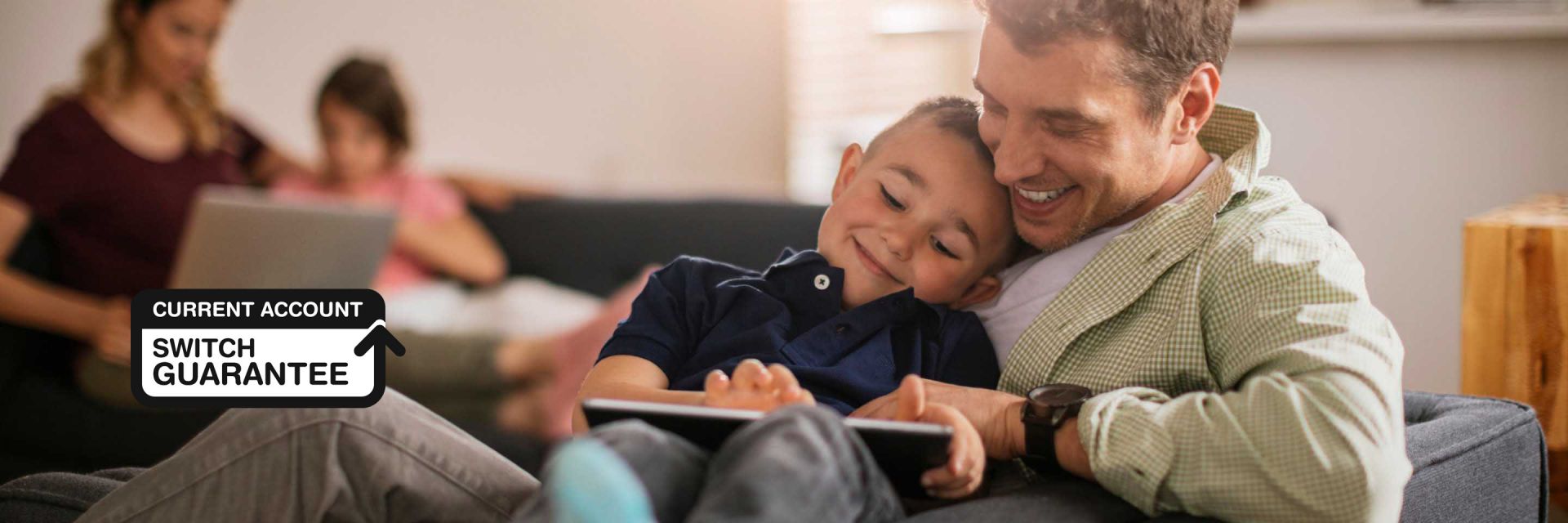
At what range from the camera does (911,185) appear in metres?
1.45

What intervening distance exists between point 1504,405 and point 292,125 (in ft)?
14.1

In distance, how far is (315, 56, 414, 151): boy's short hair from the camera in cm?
335

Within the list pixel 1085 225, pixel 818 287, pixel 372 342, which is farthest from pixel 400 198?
pixel 1085 225

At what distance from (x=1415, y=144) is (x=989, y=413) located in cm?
245

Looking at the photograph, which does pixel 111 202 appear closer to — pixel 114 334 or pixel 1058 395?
pixel 114 334

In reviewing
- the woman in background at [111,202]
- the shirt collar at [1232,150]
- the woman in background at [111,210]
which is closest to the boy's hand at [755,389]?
the shirt collar at [1232,150]

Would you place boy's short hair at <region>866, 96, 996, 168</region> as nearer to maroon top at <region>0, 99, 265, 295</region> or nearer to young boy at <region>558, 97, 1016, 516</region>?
young boy at <region>558, 97, 1016, 516</region>

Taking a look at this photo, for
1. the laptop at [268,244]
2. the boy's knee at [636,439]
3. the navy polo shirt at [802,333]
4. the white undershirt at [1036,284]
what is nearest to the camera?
the boy's knee at [636,439]

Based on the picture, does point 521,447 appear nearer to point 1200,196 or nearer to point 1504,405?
point 1200,196

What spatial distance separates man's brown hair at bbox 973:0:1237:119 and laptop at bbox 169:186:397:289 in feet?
5.23

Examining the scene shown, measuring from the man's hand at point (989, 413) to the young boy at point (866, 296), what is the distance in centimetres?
10

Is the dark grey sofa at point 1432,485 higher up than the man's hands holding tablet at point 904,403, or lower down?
lower down

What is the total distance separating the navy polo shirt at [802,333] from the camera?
1.39 meters

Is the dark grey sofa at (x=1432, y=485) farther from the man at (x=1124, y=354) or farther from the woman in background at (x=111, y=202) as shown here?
the woman in background at (x=111, y=202)
